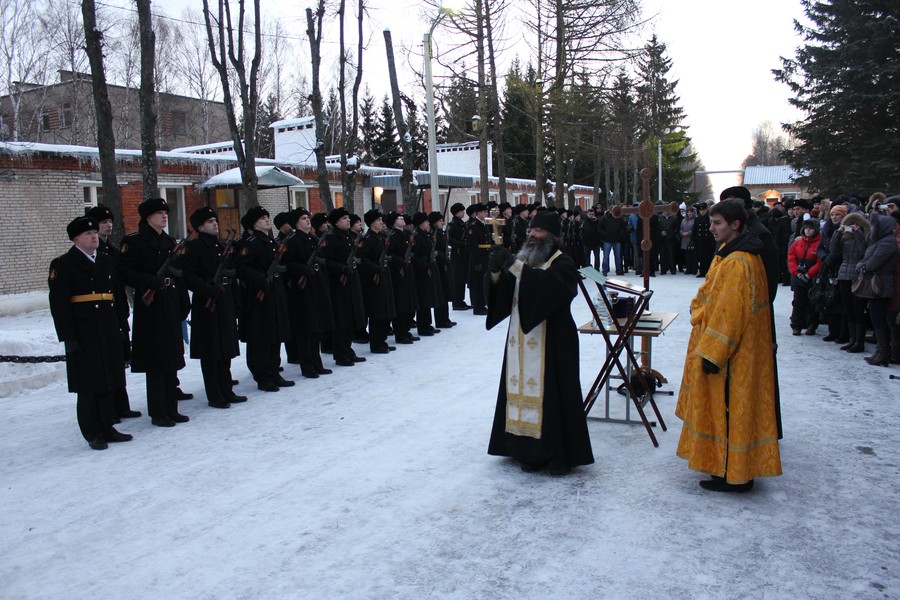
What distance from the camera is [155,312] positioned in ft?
21.5

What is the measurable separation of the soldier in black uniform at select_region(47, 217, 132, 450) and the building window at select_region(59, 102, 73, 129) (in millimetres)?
34163

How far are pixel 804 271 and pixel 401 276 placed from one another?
5.52 metres

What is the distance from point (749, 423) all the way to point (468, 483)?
72.1 inches

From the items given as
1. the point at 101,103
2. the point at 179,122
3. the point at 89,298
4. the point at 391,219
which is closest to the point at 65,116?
the point at 179,122

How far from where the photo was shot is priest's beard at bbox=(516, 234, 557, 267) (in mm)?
5070

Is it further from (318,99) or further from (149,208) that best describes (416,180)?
(149,208)

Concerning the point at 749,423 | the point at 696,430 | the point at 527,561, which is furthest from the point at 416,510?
the point at 749,423

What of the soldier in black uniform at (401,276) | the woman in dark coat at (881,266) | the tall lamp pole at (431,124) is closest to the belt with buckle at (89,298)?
the soldier in black uniform at (401,276)

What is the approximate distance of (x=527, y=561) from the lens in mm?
3826

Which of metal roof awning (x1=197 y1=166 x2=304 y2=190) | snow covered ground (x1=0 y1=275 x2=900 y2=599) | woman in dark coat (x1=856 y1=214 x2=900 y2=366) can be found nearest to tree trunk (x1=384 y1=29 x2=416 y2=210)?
metal roof awning (x1=197 y1=166 x2=304 y2=190)

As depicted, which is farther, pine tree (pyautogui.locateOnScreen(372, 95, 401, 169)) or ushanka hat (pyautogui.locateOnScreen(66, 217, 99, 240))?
pine tree (pyautogui.locateOnScreen(372, 95, 401, 169))

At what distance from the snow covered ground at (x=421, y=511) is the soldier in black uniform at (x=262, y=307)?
776 mm

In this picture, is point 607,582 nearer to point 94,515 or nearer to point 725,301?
point 725,301

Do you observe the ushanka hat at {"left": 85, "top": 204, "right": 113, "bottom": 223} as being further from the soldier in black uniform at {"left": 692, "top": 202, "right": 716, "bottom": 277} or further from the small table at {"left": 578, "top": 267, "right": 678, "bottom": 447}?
the soldier in black uniform at {"left": 692, "top": 202, "right": 716, "bottom": 277}
